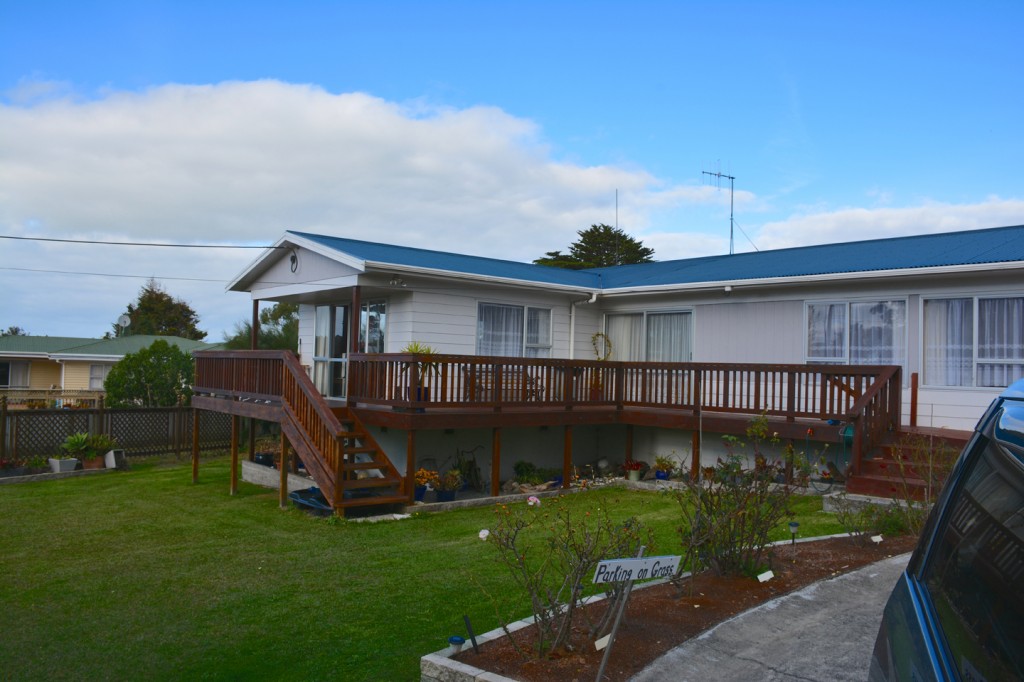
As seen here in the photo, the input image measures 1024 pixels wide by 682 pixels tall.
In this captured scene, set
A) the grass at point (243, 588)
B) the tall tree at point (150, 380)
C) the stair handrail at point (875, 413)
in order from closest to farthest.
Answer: the grass at point (243, 588), the stair handrail at point (875, 413), the tall tree at point (150, 380)

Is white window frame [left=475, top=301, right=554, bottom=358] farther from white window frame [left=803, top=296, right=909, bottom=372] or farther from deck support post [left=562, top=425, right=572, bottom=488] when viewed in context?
white window frame [left=803, top=296, right=909, bottom=372]

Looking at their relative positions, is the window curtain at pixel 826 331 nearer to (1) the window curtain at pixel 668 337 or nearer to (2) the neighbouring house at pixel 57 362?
(1) the window curtain at pixel 668 337

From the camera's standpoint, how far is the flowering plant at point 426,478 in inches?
476

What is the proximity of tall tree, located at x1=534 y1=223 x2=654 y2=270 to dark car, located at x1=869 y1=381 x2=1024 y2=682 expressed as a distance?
1851 inches

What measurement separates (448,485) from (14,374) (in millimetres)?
29881

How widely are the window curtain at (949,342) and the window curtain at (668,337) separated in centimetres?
441

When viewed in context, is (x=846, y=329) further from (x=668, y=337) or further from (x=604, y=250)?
(x=604, y=250)

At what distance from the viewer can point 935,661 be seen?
5.82ft

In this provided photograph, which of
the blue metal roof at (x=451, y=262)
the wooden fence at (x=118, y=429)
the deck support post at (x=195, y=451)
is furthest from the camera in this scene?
the wooden fence at (x=118, y=429)

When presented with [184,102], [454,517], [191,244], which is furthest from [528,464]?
[191,244]

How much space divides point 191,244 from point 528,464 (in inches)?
553

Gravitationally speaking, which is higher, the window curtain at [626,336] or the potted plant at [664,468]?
the window curtain at [626,336]

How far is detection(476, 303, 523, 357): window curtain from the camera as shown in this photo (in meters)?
15.0

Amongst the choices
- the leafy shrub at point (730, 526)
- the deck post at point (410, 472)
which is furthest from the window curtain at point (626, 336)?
the leafy shrub at point (730, 526)
